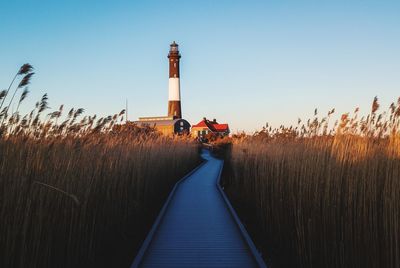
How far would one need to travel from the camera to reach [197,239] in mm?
5504

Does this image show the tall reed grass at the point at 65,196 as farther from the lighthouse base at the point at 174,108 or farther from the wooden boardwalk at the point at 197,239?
the lighthouse base at the point at 174,108

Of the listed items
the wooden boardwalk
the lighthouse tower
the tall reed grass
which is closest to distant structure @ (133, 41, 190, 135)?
the lighthouse tower

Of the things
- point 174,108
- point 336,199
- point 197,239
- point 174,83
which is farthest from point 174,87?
point 336,199

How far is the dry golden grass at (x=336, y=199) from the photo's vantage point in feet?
8.51

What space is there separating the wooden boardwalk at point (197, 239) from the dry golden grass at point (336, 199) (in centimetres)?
37

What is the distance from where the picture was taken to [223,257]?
4.73 meters

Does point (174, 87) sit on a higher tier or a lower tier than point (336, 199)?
higher

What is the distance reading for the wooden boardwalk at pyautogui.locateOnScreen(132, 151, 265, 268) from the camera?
15.0 feet

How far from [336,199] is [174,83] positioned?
3837 centimetres

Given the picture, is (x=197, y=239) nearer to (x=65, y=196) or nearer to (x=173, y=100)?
(x=65, y=196)

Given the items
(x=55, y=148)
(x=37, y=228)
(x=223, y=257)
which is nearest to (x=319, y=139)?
(x=223, y=257)

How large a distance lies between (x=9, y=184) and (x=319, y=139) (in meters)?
3.11

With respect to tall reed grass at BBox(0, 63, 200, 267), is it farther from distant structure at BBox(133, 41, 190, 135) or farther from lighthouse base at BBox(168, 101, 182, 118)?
lighthouse base at BBox(168, 101, 182, 118)

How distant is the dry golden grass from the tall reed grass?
170 cm
